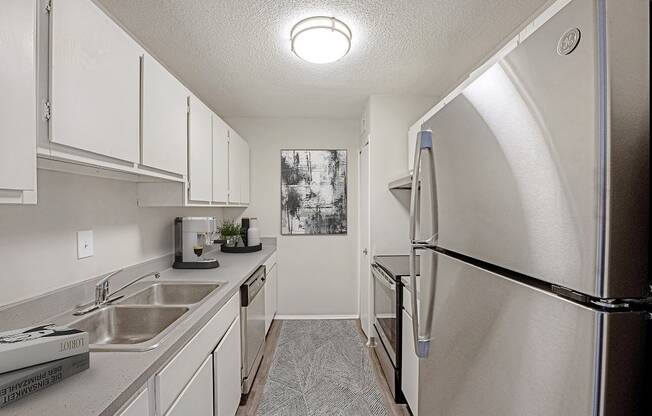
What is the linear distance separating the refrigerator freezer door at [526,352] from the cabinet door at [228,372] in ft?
3.59

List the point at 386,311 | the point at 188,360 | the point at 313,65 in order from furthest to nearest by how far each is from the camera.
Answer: the point at 386,311
the point at 313,65
the point at 188,360

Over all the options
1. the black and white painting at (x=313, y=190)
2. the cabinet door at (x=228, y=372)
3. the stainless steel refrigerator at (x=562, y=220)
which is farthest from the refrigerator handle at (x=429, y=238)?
the black and white painting at (x=313, y=190)

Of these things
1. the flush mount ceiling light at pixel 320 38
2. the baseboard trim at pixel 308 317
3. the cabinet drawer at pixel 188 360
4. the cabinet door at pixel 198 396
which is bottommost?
the baseboard trim at pixel 308 317

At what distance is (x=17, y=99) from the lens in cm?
82

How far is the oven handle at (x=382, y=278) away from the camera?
2.35m

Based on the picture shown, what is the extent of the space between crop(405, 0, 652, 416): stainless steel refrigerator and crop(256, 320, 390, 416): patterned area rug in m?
1.65

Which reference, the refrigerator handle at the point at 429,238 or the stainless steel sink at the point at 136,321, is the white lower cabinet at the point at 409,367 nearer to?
the refrigerator handle at the point at 429,238

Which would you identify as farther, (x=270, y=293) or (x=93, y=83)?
(x=270, y=293)

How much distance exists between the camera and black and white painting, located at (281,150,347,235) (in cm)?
407

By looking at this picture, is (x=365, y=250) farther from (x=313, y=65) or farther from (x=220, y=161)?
(x=313, y=65)

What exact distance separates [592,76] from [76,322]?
1.71 m

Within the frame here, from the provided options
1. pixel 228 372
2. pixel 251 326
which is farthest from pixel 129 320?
pixel 251 326

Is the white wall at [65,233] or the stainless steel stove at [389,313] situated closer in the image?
the white wall at [65,233]

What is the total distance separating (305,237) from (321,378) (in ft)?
5.78
